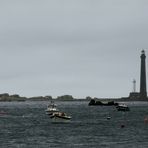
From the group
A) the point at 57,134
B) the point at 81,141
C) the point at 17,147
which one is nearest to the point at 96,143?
the point at 81,141

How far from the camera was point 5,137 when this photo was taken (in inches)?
4456

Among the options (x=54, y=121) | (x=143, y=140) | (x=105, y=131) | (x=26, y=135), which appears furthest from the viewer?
(x=54, y=121)

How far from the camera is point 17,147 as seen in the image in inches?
3708

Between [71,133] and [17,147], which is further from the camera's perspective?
[71,133]

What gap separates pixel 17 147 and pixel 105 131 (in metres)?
37.0

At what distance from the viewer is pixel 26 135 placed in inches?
4628

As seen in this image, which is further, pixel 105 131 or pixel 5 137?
pixel 105 131

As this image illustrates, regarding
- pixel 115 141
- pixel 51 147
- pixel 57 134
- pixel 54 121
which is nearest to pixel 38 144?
pixel 51 147

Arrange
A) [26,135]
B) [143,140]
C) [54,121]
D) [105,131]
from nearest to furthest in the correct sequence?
[143,140], [26,135], [105,131], [54,121]

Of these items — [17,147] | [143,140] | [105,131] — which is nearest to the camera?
[17,147]

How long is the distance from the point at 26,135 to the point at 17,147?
23382 mm

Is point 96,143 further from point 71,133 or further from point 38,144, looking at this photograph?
point 71,133

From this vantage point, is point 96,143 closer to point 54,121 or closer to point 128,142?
point 128,142

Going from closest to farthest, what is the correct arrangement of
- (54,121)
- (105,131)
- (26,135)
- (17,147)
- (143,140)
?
1. (17,147)
2. (143,140)
3. (26,135)
4. (105,131)
5. (54,121)
